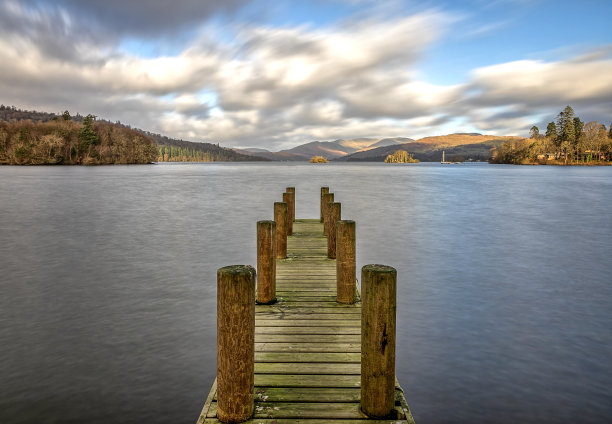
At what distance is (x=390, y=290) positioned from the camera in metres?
3.98

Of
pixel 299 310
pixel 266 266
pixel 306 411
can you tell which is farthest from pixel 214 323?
pixel 306 411

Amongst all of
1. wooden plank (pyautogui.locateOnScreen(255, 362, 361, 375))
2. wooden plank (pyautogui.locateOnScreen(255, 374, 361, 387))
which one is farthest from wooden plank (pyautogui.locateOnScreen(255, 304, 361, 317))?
wooden plank (pyautogui.locateOnScreen(255, 374, 361, 387))

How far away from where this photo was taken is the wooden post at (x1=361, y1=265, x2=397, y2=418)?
3984mm

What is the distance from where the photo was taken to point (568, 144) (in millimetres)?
136250

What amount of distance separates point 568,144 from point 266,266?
156479 mm

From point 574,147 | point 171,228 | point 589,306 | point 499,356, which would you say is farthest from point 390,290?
point 574,147

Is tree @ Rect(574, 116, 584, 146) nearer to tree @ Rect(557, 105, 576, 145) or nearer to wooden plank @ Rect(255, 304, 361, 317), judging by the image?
tree @ Rect(557, 105, 576, 145)

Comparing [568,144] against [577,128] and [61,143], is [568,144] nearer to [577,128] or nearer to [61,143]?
[577,128]

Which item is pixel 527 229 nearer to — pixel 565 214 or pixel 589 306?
pixel 565 214

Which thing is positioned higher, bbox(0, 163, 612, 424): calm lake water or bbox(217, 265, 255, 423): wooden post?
bbox(217, 265, 255, 423): wooden post

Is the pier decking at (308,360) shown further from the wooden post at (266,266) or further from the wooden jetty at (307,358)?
the wooden post at (266,266)

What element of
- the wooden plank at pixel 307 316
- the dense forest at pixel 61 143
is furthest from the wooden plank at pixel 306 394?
the dense forest at pixel 61 143

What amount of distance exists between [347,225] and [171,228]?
18463 mm

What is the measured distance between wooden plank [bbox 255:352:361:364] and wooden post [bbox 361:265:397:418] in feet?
3.70
